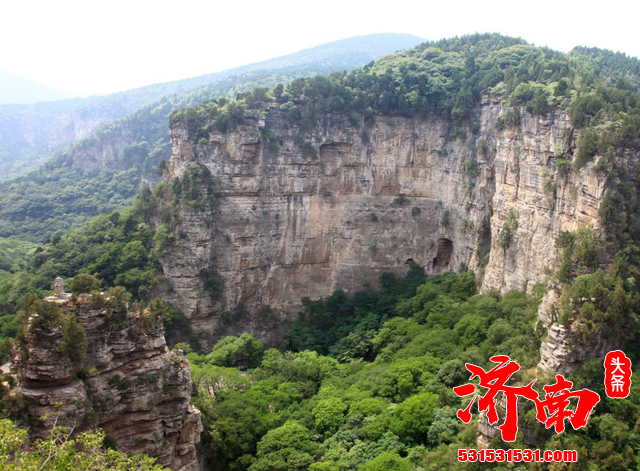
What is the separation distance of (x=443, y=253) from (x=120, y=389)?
31697mm

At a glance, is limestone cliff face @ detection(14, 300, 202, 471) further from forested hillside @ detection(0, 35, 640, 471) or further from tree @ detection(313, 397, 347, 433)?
tree @ detection(313, 397, 347, 433)

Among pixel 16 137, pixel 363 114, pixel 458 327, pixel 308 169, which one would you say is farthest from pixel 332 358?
pixel 16 137

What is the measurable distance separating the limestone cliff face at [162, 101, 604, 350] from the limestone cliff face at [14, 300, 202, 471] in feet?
63.5

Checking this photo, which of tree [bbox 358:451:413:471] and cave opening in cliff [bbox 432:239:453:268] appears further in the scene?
cave opening in cliff [bbox 432:239:453:268]

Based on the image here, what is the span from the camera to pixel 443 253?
151 ft

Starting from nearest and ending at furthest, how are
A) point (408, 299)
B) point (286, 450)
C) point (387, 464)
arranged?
point (387, 464)
point (286, 450)
point (408, 299)

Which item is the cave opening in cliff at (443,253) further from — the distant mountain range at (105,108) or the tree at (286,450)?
the distant mountain range at (105,108)

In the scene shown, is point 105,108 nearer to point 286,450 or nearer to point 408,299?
point 408,299

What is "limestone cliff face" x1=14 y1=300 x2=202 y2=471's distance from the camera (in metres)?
18.5

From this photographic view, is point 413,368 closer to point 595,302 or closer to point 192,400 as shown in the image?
point 595,302

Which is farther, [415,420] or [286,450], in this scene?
[286,450]

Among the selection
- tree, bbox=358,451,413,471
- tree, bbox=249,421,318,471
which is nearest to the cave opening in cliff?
tree, bbox=249,421,318,471

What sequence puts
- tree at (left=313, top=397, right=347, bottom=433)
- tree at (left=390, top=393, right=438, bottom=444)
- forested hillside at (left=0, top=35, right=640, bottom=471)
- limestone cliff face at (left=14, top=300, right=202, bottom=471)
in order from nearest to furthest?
1. limestone cliff face at (left=14, top=300, right=202, bottom=471)
2. forested hillside at (left=0, top=35, right=640, bottom=471)
3. tree at (left=390, top=393, right=438, bottom=444)
4. tree at (left=313, top=397, right=347, bottom=433)

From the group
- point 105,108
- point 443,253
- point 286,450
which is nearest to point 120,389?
point 286,450
